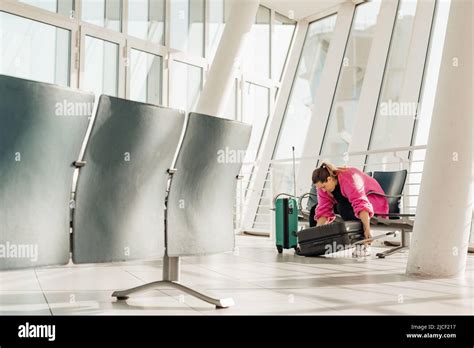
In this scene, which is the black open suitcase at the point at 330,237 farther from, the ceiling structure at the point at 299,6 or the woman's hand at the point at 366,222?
the ceiling structure at the point at 299,6

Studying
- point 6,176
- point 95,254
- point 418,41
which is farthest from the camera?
point 418,41

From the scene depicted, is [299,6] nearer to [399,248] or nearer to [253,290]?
[399,248]

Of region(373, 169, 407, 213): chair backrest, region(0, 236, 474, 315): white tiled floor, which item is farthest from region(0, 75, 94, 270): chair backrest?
region(373, 169, 407, 213): chair backrest

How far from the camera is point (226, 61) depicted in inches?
216

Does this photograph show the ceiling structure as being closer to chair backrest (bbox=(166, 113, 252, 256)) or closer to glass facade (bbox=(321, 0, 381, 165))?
glass facade (bbox=(321, 0, 381, 165))

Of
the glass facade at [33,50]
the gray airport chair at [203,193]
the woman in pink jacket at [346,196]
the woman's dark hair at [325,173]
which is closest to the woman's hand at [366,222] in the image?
the woman in pink jacket at [346,196]

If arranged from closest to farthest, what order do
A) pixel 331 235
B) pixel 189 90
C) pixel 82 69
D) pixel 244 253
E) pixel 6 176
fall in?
pixel 6 176 < pixel 331 235 < pixel 244 253 < pixel 82 69 < pixel 189 90

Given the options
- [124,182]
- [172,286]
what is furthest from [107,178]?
[172,286]

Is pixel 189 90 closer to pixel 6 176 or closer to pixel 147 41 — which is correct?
pixel 147 41

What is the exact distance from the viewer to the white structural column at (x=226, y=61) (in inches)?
215

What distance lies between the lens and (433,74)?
6.15 m

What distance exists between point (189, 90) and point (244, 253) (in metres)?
3.43

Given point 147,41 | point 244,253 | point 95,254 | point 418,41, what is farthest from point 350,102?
point 95,254

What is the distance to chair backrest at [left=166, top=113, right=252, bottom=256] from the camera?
203 cm
